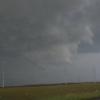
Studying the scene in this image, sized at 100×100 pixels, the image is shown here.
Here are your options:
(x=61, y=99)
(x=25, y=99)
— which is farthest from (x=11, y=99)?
(x=61, y=99)

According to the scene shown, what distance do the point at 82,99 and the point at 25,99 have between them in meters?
13.9

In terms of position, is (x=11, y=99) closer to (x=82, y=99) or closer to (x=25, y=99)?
(x=25, y=99)

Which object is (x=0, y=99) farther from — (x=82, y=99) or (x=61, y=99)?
(x=82, y=99)

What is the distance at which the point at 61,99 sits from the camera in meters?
85.6

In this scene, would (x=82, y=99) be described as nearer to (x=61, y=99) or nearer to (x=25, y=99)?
(x=61, y=99)

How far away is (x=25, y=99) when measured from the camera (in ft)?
297

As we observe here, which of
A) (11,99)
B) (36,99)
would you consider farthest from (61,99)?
(11,99)

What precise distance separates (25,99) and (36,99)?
3.73 metres

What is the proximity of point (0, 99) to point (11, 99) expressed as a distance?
14.9ft

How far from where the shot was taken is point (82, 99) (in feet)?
300

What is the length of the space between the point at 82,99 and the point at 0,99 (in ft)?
65.8

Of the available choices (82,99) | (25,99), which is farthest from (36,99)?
(82,99)

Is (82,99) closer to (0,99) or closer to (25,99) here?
(25,99)

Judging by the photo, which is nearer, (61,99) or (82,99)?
(61,99)
